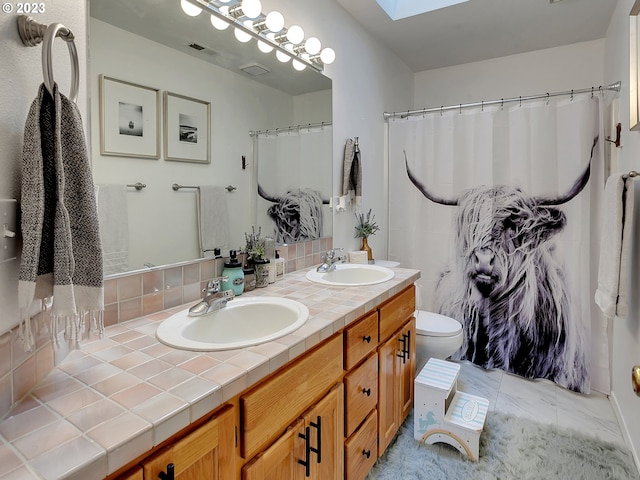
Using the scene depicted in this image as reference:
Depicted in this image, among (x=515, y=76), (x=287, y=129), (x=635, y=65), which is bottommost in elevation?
(x=287, y=129)

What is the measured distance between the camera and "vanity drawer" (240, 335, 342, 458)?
0.90 meters

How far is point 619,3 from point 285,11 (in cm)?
193

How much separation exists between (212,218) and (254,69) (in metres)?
0.74

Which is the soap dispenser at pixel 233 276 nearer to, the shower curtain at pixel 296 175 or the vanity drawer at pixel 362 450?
the shower curtain at pixel 296 175

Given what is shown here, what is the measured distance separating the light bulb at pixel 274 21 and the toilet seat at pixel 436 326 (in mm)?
1791

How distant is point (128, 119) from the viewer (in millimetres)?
1195

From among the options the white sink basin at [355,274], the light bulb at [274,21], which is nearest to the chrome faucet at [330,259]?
the white sink basin at [355,274]

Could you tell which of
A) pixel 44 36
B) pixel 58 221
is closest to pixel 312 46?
pixel 44 36

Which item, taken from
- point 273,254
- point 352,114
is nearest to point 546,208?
point 352,114

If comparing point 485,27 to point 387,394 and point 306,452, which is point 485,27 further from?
point 306,452

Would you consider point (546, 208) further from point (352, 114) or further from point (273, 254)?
point (273, 254)

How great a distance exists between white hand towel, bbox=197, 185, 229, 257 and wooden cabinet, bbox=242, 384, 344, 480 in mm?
739

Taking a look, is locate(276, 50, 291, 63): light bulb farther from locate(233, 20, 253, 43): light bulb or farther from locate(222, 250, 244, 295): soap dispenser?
locate(222, 250, 244, 295): soap dispenser

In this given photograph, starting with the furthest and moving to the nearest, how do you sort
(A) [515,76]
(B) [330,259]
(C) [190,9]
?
(A) [515,76] < (B) [330,259] < (C) [190,9]
